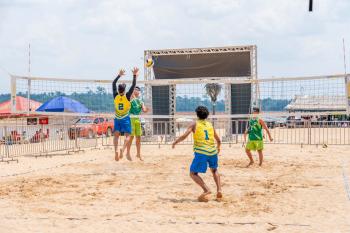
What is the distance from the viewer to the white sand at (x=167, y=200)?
510 cm

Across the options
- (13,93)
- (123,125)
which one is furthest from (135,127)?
(13,93)

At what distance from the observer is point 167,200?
6.56 meters

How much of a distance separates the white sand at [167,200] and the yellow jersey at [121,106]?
3.90 feet

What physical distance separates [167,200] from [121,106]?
14.4 ft

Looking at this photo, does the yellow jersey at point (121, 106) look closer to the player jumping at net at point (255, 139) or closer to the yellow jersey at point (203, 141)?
the player jumping at net at point (255, 139)

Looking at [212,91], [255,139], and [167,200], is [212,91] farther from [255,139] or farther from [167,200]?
[167,200]

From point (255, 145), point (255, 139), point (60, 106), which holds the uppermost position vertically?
point (60, 106)

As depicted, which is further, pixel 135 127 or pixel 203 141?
pixel 135 127

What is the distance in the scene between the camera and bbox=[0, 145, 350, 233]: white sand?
5.10 metres

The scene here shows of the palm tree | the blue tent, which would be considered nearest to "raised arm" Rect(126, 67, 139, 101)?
the palm tree

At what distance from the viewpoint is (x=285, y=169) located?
1020 centimetres

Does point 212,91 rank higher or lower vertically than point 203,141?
higher

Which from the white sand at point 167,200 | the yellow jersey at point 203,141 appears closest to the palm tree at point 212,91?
the white sand at point 167,200

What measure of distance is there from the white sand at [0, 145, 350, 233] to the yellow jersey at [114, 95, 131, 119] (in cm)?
119
